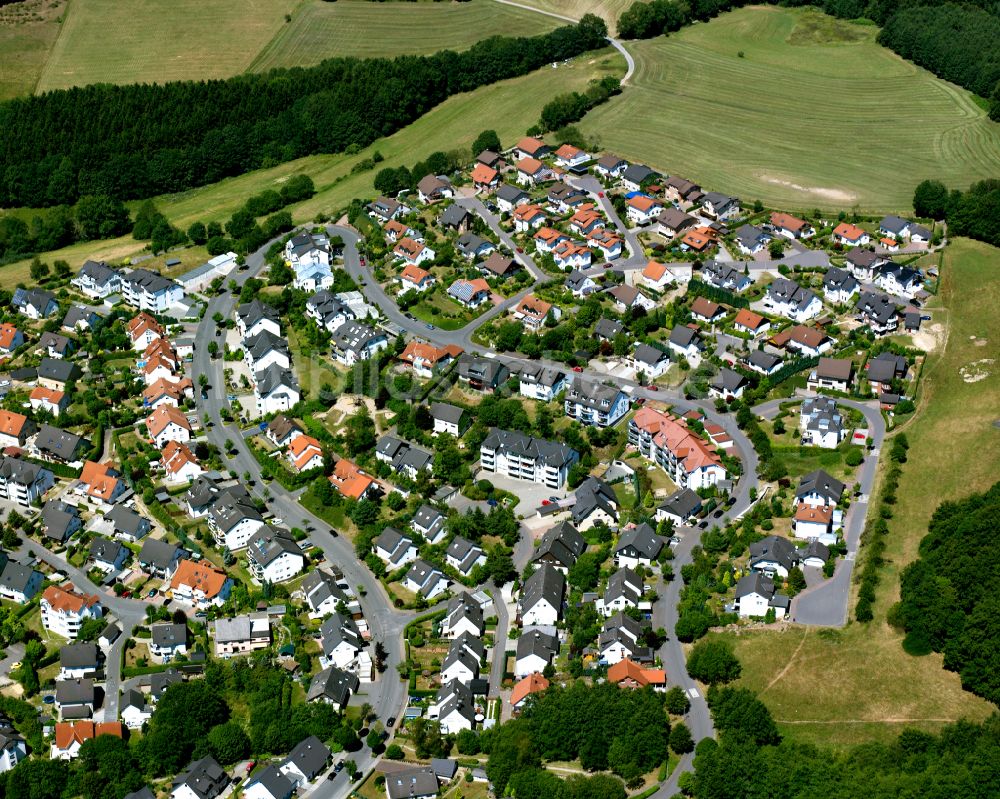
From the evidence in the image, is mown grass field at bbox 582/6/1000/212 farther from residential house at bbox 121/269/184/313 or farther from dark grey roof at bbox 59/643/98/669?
dark grey roof at bbox 59/643/98/669

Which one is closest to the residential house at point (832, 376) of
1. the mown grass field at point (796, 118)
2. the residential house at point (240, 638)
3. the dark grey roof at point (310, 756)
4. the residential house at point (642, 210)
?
the residential house at point (642, 210)

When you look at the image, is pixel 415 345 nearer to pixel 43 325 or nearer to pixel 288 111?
pixel 43 325

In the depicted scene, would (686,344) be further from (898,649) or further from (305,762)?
(305,762)

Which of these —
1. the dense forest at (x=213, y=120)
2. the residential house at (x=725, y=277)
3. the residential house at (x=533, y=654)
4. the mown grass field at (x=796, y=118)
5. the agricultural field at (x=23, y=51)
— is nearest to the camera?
the residential house at (x=533, y=654)

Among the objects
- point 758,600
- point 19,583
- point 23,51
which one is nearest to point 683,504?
point 758,600

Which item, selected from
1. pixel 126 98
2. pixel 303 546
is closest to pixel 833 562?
pixel 303 546

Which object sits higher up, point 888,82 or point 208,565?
point 888,82

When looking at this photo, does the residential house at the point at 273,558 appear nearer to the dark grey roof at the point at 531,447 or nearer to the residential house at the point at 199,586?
the residential house at the point at 199,586
